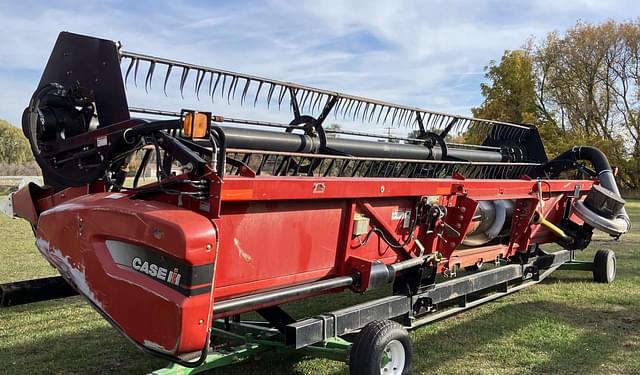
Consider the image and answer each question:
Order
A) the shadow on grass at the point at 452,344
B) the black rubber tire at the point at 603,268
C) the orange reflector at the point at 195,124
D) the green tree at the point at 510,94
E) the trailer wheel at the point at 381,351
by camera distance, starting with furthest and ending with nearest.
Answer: the green tree at the point at 510,94
the black rubber tire at the point at 603,268
the shadow on grass at the point at 452,344
the trailer wheel at the point at 381,351
the orange reflector at the point at 195,124

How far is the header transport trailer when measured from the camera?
8.84ft

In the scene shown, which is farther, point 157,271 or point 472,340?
point 472,340

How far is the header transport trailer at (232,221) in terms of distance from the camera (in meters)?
2.69

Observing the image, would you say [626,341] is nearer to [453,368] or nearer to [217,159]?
[453,368]

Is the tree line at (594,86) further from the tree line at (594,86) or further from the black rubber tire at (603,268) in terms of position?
the black rubber tire at (603,268)

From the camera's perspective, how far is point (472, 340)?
4824mm

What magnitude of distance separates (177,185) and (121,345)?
2.37 metres

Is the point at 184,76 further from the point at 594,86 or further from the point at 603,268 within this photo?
the point at 594,86

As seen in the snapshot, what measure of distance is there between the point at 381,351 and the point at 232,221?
122cm

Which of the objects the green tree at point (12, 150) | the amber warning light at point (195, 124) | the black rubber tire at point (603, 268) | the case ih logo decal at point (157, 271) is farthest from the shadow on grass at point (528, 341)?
the green tree at point (12, 150)

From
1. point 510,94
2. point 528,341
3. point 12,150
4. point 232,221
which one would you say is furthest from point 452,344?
point 12,150

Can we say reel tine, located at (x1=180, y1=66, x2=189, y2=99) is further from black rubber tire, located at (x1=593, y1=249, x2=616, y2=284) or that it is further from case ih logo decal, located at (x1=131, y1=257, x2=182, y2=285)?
black rubber tire, located at (x1=593, y1=249, x2=616, y2=284)

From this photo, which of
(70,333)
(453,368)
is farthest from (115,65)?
(453,368)

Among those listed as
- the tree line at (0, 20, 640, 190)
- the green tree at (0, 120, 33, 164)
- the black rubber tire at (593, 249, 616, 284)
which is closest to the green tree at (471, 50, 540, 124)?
the tree line at (0, 20, 640, 190)
